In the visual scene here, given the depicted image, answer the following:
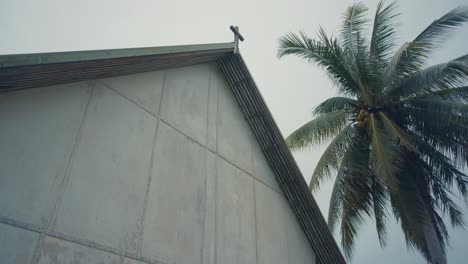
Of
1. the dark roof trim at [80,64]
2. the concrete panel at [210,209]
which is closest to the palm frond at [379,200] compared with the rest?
the concrete panel at [210,209]

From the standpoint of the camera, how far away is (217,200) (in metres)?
5.68

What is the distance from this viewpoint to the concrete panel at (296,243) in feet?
23.7

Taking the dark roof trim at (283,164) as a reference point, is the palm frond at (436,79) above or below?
above

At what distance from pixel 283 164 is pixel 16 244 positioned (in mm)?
→ 6137

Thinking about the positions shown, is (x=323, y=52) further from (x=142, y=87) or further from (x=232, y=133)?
(x=142, y=87)

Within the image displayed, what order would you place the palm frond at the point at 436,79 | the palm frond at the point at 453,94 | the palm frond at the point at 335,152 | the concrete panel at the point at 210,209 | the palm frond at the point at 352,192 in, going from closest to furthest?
the concrete panel at the point at 210,209, the palm frond at the point at 436,79, the palm frond at the point at 453,94, the palm frond at the point at 352,192, the palm frond at the point at 335,152

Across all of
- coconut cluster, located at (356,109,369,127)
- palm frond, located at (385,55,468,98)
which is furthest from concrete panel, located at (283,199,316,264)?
palm frond, located at (385,55,468,98)

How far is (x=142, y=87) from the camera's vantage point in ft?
16.4

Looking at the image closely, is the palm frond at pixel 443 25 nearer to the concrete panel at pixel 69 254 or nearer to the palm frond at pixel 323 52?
the palm frond at pixel 323 52

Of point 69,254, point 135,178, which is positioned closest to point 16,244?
point 69,254

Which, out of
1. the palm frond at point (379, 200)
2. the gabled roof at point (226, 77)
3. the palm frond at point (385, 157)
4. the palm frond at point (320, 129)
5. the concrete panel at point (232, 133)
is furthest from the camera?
the palm frond at point (320, 129)

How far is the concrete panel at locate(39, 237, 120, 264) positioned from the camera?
2.96 meters

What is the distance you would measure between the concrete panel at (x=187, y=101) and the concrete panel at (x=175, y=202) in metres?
0.28

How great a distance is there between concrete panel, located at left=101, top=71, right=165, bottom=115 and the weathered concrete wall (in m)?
0.02
